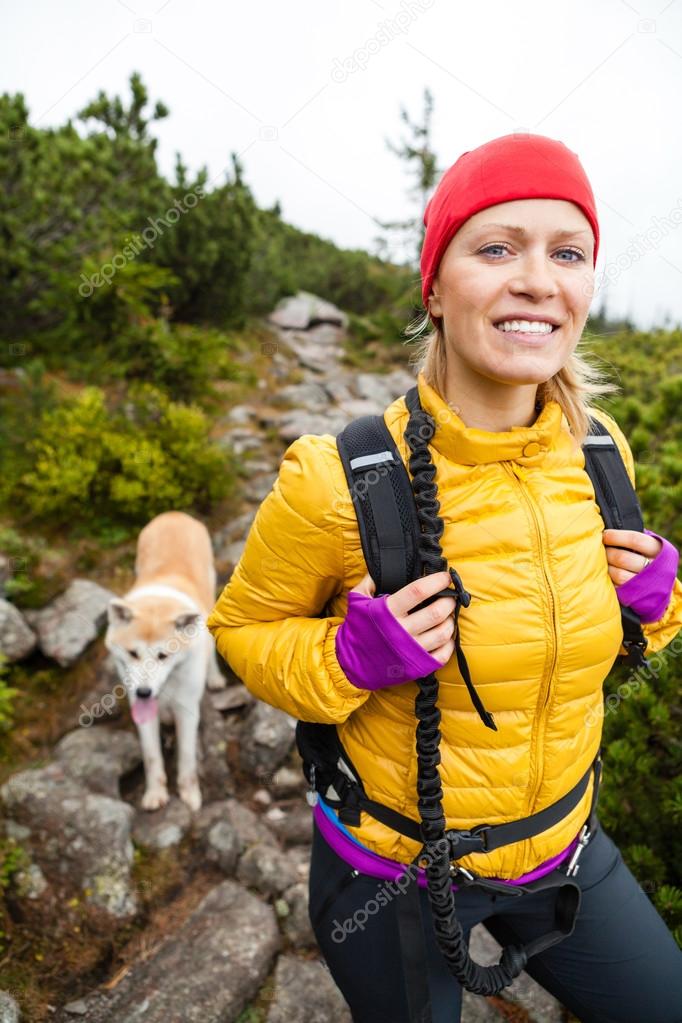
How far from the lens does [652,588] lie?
5.66ft

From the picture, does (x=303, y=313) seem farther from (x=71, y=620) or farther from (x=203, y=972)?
(x=203, y=972)

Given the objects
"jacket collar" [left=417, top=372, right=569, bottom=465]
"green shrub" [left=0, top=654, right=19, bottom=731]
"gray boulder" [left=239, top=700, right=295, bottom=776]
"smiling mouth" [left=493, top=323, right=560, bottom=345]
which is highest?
"smiling mouth" [left=493, top=323, right=560, bottom=345]

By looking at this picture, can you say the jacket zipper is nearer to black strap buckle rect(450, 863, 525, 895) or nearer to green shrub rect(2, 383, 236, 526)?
black strap buckle rect(450, 863, 525, 895)

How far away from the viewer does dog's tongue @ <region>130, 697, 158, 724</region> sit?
158 inches

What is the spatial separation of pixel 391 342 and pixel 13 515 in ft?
33.9

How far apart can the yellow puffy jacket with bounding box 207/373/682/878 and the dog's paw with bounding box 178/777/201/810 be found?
2.91 meters

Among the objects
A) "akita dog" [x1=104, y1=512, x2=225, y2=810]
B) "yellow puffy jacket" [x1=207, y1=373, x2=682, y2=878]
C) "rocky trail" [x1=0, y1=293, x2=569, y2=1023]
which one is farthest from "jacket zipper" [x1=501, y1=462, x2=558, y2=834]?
"akita dog" [x1=104, y1=512, x2=225, y2=810]

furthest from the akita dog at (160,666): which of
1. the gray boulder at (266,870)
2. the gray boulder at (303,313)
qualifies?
the gray boulder at (303,313)

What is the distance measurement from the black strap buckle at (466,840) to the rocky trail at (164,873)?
72.5 inches

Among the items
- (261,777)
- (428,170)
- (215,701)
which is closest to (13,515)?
(215,701)

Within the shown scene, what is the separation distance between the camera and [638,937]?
1762 millimetres

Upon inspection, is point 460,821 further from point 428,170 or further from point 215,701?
point 428,170

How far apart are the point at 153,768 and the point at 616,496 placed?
369cm

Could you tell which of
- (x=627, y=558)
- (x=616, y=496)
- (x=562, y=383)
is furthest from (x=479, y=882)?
(x=562, y=383)
